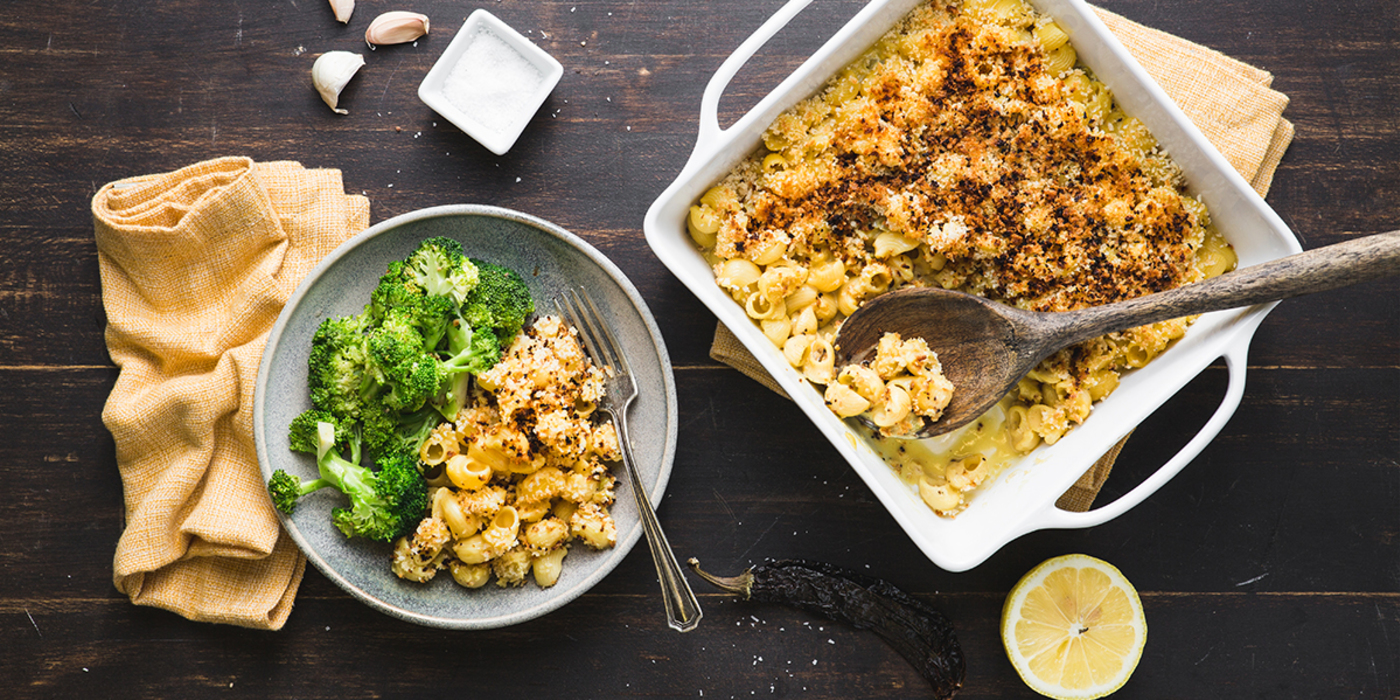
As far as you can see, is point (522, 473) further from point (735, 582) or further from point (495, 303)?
point (735, 582)

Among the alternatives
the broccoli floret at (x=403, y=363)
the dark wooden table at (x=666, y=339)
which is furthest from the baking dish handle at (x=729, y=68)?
the broccoli floret at (x=403, y=363)

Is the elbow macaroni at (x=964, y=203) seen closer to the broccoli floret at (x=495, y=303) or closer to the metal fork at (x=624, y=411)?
the metal fork at (x=624, y=411)

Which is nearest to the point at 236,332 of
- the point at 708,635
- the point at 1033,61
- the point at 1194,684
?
the point at 708,635

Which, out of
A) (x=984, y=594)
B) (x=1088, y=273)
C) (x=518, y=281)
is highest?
(x=1088, y=273)

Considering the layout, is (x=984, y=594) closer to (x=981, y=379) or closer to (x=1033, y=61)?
(x=981, y=379)

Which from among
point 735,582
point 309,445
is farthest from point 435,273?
point 735,582

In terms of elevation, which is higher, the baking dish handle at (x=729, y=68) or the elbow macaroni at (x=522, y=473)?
the baking dish handle at (x=729, y=68)
